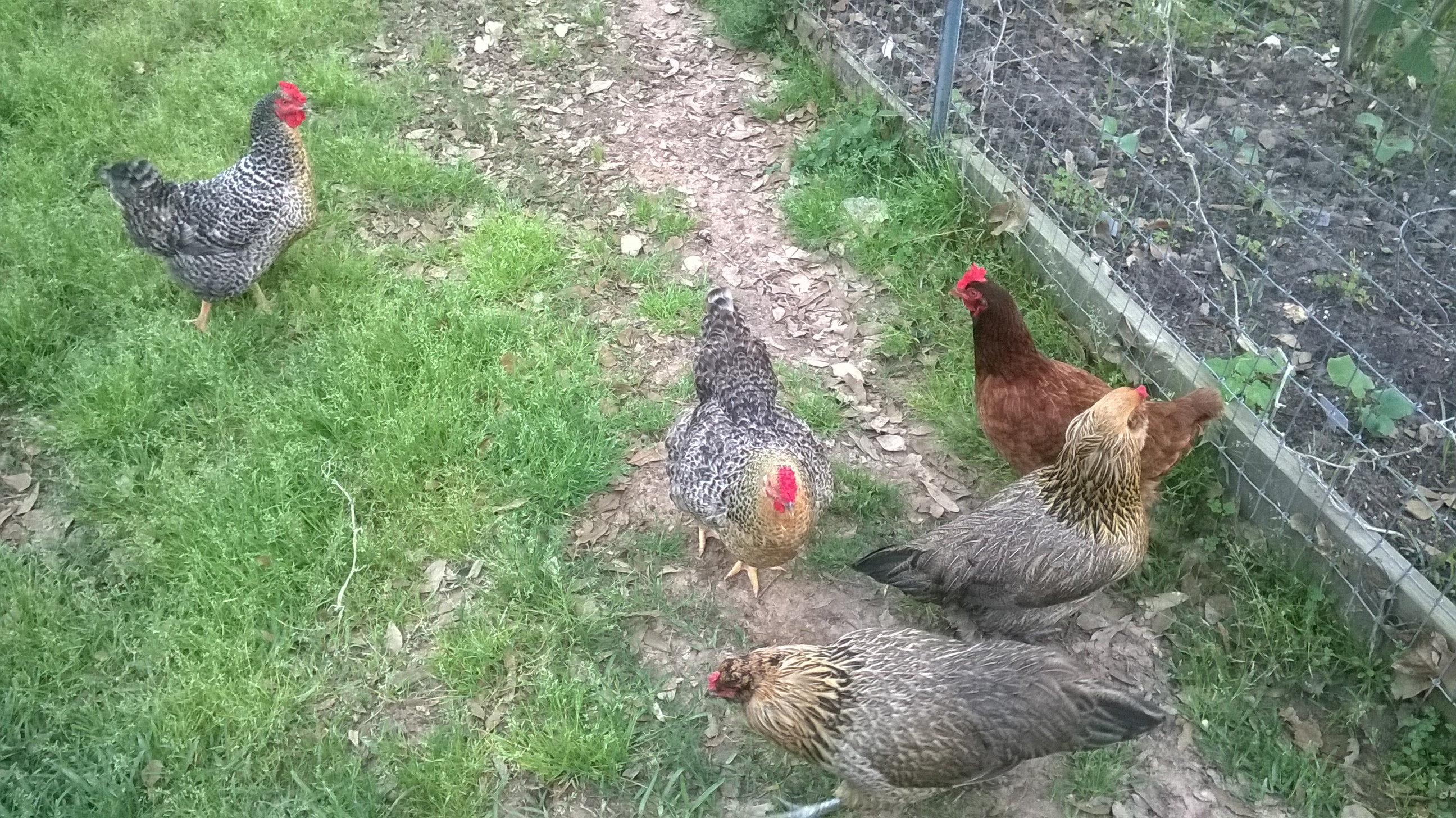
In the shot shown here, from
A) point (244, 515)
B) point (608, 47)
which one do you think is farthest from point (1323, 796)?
point (608, 47)

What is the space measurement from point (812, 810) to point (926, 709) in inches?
22.5

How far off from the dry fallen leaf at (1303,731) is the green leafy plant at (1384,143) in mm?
2322

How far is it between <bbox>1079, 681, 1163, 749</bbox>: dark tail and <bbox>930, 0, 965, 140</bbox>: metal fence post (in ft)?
10.7

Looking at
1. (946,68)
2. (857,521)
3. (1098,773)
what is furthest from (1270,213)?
(1098,773)

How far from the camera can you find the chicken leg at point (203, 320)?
4312mm

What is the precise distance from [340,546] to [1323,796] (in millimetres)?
3514

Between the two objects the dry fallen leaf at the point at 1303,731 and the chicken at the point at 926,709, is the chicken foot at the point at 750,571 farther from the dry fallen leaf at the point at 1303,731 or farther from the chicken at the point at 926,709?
the dry fallen leaf at the point at 1303,731

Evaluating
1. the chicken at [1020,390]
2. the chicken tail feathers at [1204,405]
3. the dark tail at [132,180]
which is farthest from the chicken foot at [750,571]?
the dark tail at [132,180]

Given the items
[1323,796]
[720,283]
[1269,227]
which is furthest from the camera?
[720,283]

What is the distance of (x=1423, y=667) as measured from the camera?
109 inches

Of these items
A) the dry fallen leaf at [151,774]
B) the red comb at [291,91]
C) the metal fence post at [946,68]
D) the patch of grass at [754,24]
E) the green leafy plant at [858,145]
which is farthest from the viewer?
the patch of grass at [754,24]

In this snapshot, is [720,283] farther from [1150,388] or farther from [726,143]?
[1150,388]

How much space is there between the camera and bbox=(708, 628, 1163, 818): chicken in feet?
8.32

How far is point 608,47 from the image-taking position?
627 centimetres
